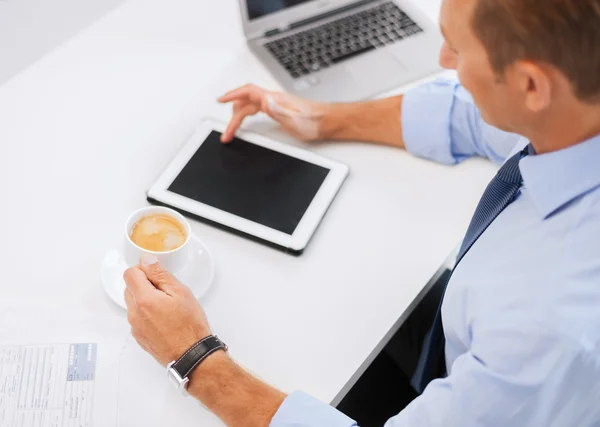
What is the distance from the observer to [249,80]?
4.29ft

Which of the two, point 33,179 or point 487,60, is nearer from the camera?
point 487,60

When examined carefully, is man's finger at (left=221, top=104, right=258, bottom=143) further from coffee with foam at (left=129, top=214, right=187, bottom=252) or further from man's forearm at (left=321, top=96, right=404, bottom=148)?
coffee with foam at (left=129, top=214, right=187, bottom=252)

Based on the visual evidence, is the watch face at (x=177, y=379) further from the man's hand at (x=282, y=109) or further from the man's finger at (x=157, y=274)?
the man's hand at (x=282, y=109)

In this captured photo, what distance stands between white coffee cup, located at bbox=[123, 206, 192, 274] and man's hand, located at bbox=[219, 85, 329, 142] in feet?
0.88

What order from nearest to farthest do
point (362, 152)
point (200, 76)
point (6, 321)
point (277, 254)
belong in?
point (6, 321)
point (277, 254)
point (362, 152)
point (200, 76)

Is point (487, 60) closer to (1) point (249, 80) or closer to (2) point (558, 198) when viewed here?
(2) point (558, 198)

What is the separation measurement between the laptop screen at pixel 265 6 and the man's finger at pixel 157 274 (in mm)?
587

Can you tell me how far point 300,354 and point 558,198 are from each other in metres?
0.40

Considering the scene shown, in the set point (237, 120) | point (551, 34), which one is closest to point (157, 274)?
point (237, 120)

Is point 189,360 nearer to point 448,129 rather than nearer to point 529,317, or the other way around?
point 529,317

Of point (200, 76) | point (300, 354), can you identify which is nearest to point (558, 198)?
point (300, 354)

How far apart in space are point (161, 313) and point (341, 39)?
Answer: 2.35 feet

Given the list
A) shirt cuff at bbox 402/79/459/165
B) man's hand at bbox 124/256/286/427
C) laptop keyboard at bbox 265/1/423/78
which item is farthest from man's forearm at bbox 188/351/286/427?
laptop keyboard at bbox 265/1/423/78

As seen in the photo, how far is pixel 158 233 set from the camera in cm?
96
